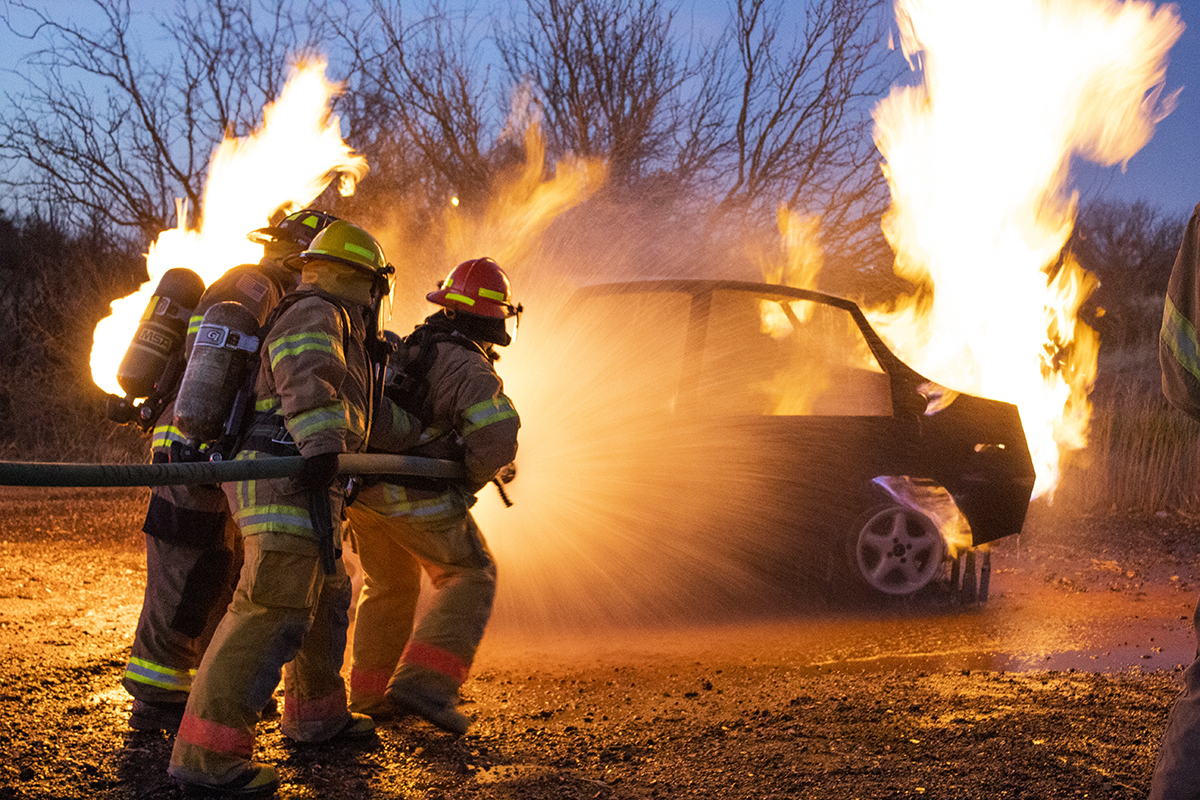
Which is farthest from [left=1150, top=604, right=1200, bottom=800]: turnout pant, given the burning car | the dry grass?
the dry grass

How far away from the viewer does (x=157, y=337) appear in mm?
3756

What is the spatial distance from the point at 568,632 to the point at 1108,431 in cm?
749

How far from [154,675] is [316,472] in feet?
3.60

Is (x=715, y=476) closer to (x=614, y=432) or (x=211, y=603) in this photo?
(x=614, y=432)

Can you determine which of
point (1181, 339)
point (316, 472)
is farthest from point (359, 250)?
point (1181, 339)

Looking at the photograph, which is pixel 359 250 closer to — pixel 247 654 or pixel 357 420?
pixel 357 420

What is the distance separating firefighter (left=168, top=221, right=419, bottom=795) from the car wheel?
3304mm

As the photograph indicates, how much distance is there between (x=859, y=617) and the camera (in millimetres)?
5715

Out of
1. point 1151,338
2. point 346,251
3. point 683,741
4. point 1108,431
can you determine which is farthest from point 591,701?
point 1151,338

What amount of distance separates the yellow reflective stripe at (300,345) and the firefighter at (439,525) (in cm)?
62

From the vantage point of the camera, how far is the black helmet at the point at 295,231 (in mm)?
4039

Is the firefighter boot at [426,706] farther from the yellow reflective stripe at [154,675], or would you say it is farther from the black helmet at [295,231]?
the black helmet at [295,231]

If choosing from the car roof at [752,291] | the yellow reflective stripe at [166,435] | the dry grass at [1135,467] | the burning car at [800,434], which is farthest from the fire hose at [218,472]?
the dry grass at [1135,467]

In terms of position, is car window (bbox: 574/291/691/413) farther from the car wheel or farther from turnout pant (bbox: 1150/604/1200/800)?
turnout pant (bbox: 1150/604/1200/800)
